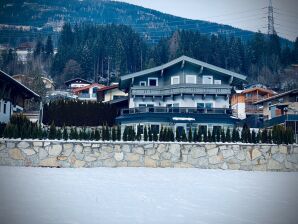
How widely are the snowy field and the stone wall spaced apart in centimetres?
388

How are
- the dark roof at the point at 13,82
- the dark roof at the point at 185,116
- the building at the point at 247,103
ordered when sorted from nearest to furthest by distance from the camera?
the dark roof at the point at 13,82
the dark roof at the point at 185,116
the building at the point at 247,103

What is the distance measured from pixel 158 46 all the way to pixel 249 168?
64292 mm

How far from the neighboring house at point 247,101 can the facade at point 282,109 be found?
5.60m

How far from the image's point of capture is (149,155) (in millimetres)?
14922

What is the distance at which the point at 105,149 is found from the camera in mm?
14711

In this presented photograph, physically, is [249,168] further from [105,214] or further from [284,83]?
[284,83]

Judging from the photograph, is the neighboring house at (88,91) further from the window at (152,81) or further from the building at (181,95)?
the window at (152,81)

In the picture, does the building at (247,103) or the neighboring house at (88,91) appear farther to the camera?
the neighboring house at (88,91)

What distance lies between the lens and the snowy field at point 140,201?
19.3 feet

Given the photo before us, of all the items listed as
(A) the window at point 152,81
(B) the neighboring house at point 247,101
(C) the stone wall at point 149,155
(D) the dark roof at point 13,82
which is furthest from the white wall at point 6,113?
(B) the neighboring house at point 247,101

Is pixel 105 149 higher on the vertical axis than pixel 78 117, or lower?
lower

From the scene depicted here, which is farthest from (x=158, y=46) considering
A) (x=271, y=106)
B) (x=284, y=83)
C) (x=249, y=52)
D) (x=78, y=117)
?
(x=78, y=117)

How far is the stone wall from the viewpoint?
1411cm

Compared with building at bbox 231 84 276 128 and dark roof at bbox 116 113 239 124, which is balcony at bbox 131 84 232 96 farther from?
building at bbox 231 84 276 128
